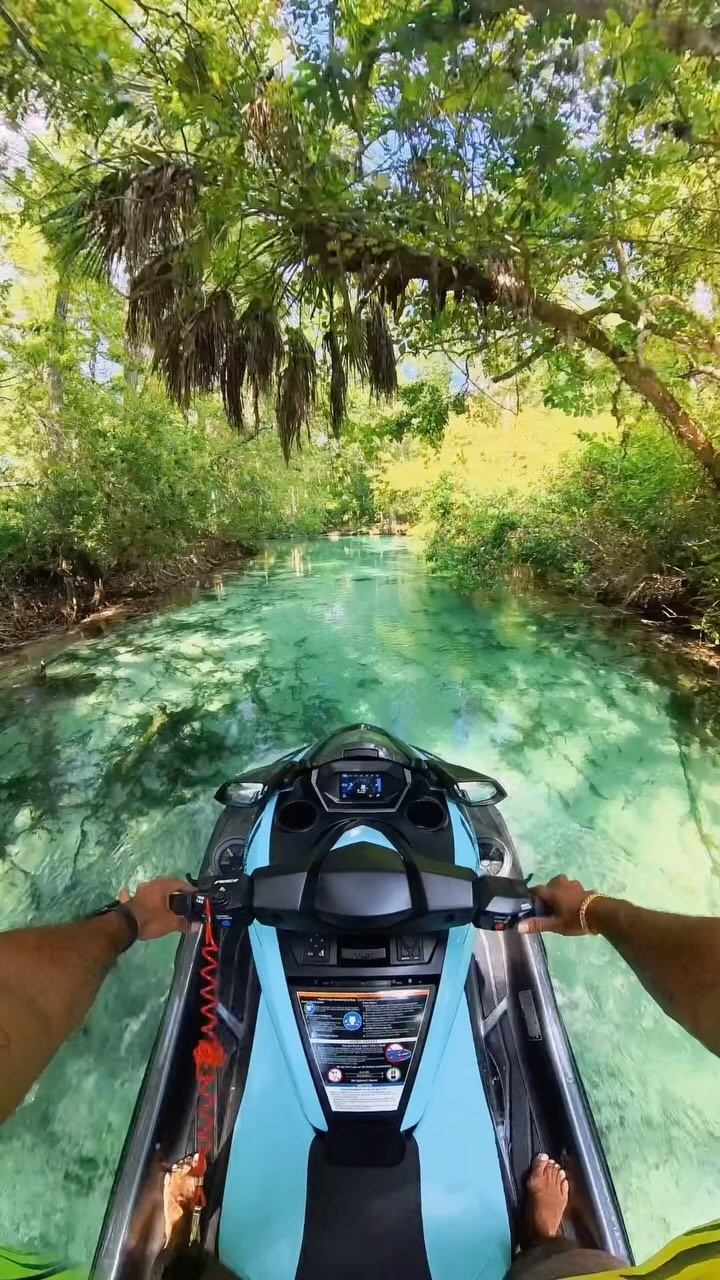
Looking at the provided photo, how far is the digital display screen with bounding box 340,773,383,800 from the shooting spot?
1.61 meters

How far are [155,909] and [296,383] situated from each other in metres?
3.74

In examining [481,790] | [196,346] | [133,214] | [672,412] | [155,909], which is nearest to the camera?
[155,909]

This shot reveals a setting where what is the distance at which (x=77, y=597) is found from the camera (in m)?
7.46

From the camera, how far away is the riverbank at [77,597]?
6629mm

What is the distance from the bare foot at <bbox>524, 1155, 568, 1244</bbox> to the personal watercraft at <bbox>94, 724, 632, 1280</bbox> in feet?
0.08

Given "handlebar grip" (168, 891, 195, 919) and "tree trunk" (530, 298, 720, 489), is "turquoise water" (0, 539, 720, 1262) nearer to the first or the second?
"handlebar grip" (168, 891, 195, 919)

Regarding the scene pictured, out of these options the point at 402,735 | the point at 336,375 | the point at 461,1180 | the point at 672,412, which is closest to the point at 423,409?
the point at 336,375

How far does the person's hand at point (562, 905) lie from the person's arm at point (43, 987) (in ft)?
2.88

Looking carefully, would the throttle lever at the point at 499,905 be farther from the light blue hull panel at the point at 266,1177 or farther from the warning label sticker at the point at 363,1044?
the light blue hull panel at the point at 266,1177

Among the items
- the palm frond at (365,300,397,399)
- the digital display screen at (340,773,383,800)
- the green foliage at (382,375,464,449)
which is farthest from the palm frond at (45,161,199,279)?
the digital display screen at (340,773,383,800)

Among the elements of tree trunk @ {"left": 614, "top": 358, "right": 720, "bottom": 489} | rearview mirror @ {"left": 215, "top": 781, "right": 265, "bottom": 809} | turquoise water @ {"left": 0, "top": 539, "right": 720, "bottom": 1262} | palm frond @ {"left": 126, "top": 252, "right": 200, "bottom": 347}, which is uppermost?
palm frond @ {"left": 126, "top": 252, "right": 200, "bottom": 347}

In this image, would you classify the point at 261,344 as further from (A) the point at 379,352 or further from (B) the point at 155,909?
(B) the point at 155,909

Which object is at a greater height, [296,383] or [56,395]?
[56,395]

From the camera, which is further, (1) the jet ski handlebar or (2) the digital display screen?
(2) the digital display screen
